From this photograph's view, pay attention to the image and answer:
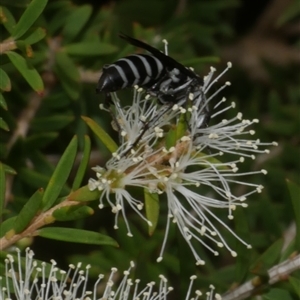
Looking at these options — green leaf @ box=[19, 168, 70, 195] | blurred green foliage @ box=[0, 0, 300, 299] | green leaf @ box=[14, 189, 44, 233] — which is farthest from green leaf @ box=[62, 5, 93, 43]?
green leaf @ box=[14, 189, 44, 233]

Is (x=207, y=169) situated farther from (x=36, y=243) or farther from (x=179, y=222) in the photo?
(x=36, y=243)

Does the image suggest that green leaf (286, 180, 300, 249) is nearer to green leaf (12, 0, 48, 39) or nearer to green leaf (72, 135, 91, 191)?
green leaf (72, 135, 91, 191)

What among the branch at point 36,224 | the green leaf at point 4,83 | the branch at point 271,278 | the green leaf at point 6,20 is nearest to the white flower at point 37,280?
the branch at point 36,224

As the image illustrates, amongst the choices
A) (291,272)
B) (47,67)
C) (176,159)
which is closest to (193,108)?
(176,159)

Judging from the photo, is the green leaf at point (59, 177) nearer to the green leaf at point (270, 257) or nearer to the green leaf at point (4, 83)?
the green leaf at point (4, 83)

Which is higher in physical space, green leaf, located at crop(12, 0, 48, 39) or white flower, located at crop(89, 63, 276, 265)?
green leaf, located at crop(12, 0, 48, 39)

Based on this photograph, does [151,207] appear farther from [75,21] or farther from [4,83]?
[75,21]
